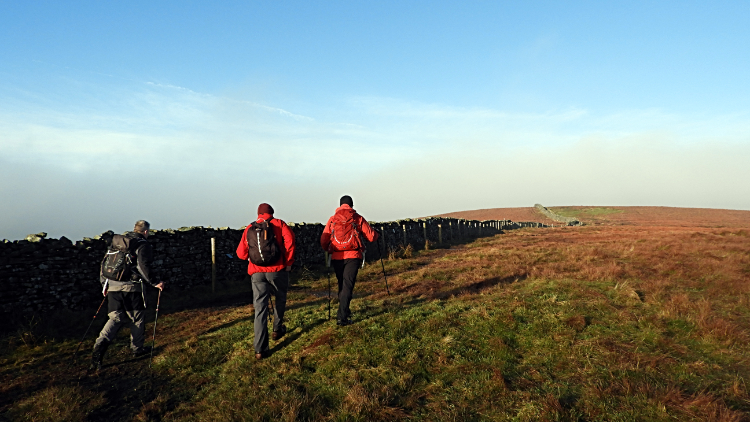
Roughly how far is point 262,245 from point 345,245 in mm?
1435

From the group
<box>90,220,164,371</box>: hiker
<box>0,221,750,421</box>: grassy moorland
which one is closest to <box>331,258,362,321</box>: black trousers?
<box>0,221,750,421</box>: grassy moorland

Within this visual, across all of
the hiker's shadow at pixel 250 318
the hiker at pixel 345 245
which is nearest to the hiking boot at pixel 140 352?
the hiker's shadow at pixel 250 318

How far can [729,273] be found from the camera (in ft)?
34.9

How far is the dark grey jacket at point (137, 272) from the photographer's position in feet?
20.9

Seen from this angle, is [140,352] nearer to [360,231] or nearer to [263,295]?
[263,295]

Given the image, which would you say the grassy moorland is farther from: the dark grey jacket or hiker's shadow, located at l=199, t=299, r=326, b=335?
the dark grey jacket

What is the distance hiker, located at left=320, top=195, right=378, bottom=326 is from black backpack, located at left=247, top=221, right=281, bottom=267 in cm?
95

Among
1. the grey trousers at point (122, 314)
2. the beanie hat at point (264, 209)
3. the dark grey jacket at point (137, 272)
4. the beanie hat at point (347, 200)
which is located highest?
the beanie hat at point (347, 200)

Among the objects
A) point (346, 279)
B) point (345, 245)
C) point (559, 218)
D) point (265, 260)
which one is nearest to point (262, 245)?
point (265, 260)

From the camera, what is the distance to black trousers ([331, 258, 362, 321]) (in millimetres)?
6816

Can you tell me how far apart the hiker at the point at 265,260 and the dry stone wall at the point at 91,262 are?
671 cm

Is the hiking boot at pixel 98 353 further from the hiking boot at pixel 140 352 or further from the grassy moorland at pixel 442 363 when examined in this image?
the hiking boot at pixel 140 352

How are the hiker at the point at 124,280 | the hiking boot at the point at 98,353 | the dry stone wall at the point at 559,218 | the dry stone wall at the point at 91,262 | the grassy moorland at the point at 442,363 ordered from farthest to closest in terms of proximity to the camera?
the dry stone wall at the point at 559,218 → the dry stone wall at the point at 91,262 → the hiker at the point at 124,280 → the hiking boot at the point at 98,353 → the grassy moorland at the point at 442,363

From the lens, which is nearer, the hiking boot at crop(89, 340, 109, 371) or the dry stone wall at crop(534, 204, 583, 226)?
the hiking boot at crop(89, 340, 109, 371)
